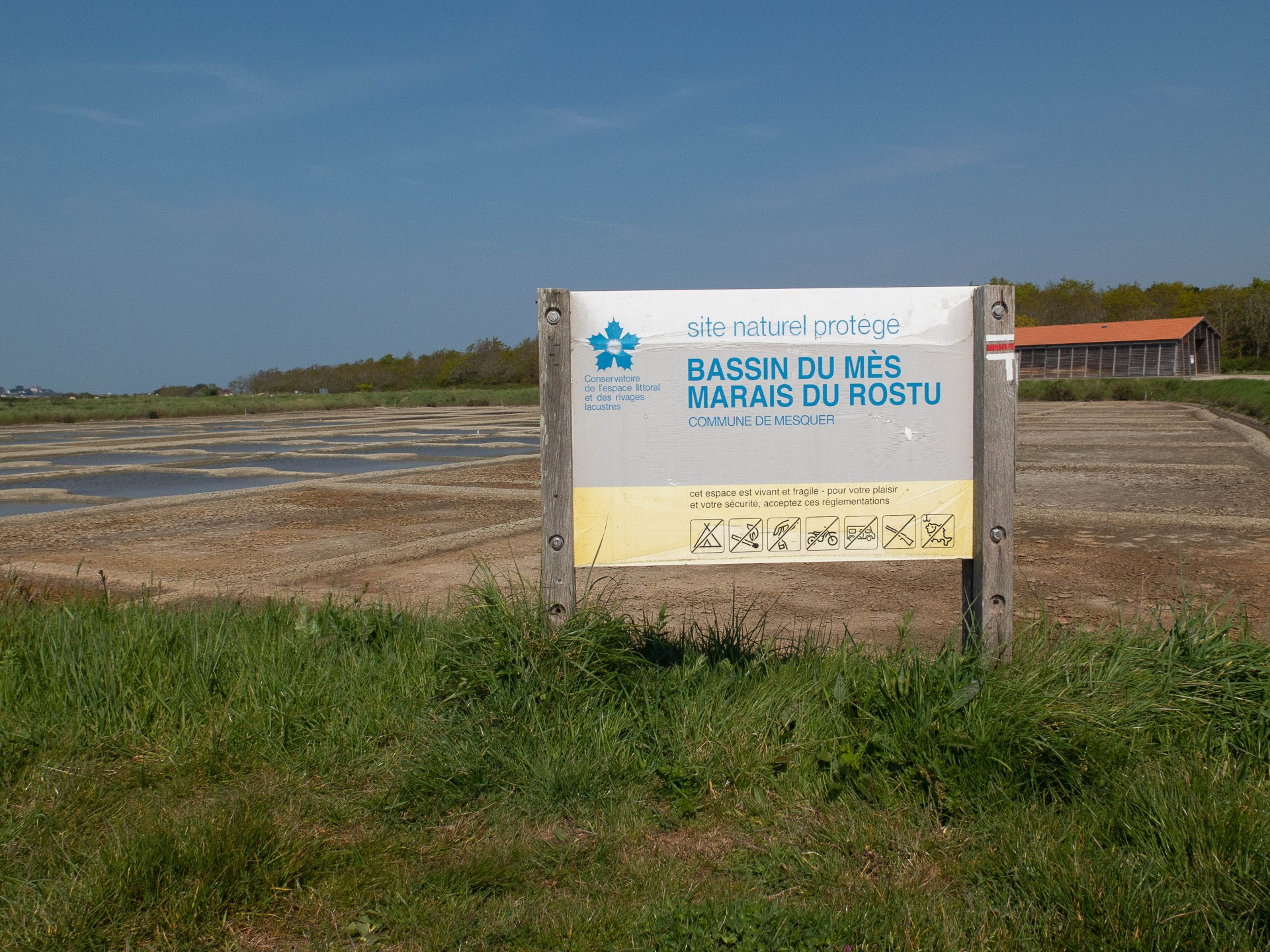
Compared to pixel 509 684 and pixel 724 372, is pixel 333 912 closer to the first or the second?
pixel 509 684

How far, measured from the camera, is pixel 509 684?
3545 millimetres

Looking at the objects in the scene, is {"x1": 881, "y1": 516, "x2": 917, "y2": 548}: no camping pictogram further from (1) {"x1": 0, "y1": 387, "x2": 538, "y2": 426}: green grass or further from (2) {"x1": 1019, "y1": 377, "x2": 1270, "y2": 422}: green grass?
(1) {"x1": 0, "y1": 387, "x2": 538, "y2": 426}: green grass

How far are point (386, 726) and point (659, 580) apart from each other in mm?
3654

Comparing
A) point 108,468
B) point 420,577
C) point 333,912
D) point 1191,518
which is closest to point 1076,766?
point 333,912

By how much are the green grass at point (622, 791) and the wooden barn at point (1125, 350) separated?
78.2 metres

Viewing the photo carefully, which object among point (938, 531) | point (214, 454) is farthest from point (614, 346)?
point (214, 454)

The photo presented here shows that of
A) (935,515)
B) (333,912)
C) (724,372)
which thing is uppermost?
(724,372)

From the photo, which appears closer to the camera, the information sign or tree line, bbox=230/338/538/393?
the information sign

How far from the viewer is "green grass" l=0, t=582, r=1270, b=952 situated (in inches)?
101

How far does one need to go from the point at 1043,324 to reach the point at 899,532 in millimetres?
120208

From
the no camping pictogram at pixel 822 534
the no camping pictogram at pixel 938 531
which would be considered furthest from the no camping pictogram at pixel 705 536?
the no camping pictogram at pixel 938 531

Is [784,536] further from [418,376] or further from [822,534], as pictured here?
[418,376]

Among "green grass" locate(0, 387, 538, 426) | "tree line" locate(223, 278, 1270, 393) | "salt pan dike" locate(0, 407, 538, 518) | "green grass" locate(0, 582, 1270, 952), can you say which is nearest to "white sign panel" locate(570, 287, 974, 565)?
"green grass" locate(0, 582, 1270, 952)

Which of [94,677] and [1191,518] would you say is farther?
[1191,518]
